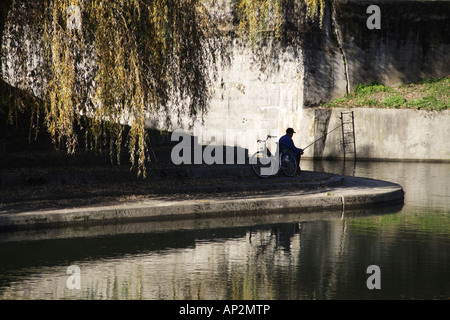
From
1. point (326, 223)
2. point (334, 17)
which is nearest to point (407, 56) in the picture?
point (334, 17)

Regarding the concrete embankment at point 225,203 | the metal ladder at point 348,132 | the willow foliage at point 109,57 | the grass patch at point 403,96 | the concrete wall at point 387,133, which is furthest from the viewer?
the metal ladder at point 348,132

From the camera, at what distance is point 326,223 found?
11.1 meters

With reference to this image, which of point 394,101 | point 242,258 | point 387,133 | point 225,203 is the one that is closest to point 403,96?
point 394,101

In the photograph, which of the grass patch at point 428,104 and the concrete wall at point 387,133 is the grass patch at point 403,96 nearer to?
the grass patch at point 428,104

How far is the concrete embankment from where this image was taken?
10617mm

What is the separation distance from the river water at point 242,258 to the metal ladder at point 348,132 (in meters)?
15.2

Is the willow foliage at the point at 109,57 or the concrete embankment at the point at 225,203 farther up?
the willow foliage at the point at 109,57

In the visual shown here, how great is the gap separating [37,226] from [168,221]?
2062 millimetres

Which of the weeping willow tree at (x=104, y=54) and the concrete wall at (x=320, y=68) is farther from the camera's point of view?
the concrete wall at (x=320, y=68)

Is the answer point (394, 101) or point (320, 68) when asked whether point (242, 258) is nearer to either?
point (394, 101)

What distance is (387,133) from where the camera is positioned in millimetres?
26875

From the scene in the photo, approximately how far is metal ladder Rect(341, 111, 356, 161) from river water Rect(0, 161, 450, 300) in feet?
49.8

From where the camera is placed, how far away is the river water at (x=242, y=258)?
6.80 meters

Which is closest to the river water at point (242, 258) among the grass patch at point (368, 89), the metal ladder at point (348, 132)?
the metal ladder at point (348, 132)
